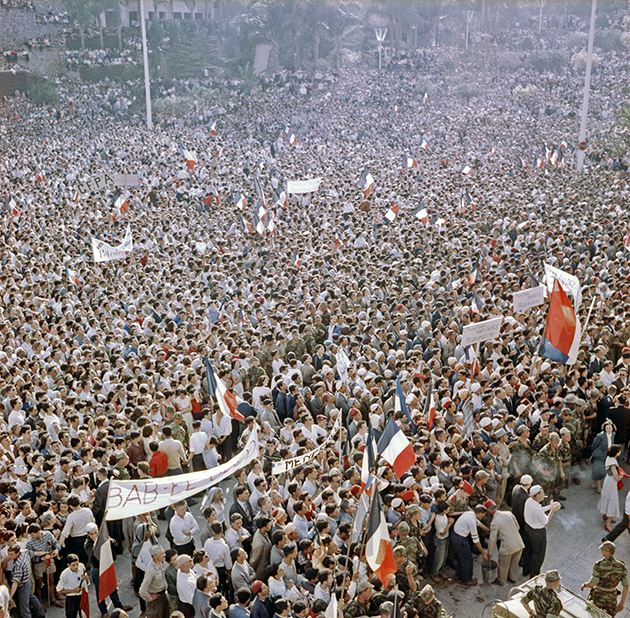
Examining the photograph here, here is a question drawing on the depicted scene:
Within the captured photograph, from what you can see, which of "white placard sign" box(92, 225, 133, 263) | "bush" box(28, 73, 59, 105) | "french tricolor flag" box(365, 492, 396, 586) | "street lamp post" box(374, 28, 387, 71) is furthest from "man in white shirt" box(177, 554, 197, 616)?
"street lamp post" box(374, 28, 387, 71)

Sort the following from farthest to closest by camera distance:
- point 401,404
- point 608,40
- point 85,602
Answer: point 608,40
point 401,404
point 85,602

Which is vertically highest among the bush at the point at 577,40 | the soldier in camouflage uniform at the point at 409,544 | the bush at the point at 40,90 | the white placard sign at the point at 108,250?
the bush at the point at 577,40

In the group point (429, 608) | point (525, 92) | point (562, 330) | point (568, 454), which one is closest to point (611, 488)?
point (568, 454)

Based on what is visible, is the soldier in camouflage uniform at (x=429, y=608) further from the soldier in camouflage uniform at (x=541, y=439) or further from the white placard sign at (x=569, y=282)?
the white placard sign at (x=569, y=282)

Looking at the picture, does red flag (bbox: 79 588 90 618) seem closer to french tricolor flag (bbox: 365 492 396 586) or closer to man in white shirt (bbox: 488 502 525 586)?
french tricolor flag (bbox: 365 492 396 586)

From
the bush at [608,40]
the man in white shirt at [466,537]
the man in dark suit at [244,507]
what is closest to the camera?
the man in dark suit at [244,507]

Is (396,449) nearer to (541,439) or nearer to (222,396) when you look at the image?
(541,439)

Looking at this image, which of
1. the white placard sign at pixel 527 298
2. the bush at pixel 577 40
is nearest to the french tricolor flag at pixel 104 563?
the white placard sign at pixel 527 298

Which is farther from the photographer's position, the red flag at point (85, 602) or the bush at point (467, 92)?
the bush at point (467, 92)
